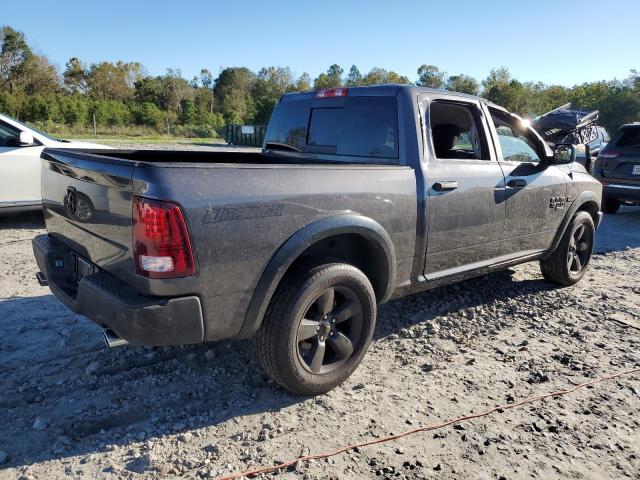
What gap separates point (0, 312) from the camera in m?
4.30

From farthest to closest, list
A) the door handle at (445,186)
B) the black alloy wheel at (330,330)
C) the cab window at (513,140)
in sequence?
1. the cab window at (513,140)
2. the door handle at (445,186)
3. the black alloy wheel at (330,330)

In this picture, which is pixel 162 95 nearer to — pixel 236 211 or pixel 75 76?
pixel 75 76

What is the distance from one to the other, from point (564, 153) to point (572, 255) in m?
1.16

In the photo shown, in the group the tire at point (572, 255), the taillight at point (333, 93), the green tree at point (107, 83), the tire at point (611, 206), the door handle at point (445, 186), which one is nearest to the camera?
the door handle at point (445, 186)

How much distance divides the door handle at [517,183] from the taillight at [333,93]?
5.08 ft

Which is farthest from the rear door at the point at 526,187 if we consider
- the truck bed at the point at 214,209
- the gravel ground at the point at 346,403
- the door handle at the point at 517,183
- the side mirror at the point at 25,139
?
the side mirror at the point at 25,139

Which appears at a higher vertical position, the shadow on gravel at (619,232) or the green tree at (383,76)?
the green tree at (383,76)

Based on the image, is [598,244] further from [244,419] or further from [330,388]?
[244,419]

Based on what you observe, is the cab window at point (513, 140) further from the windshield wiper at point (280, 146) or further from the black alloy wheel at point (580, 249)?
the windshield wiper at point (280, 146)

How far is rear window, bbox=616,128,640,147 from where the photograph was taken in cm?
966

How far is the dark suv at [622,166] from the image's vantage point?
9.49 m

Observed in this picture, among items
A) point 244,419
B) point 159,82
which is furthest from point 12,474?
point 159,82

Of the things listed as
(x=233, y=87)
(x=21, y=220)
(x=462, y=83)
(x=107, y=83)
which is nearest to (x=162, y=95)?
(x=107, y=83)

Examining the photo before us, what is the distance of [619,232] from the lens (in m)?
8.77
